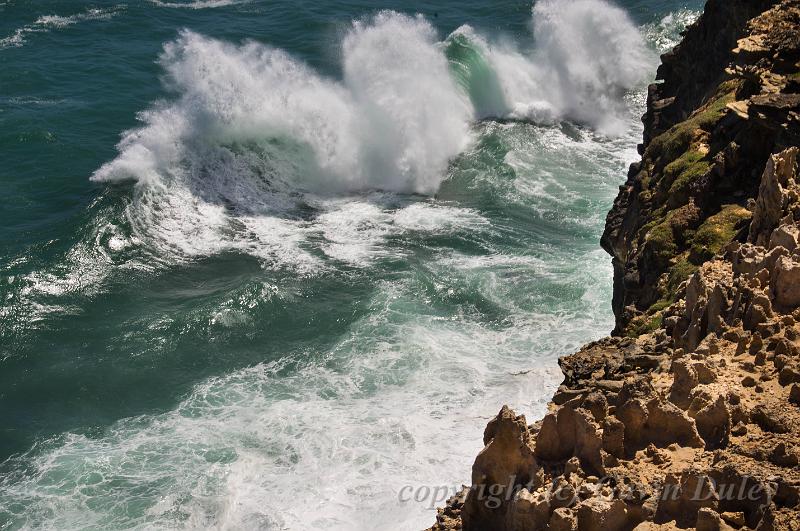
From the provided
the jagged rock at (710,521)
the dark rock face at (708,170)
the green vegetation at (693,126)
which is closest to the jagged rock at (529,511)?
the jagged rock at (710,521)

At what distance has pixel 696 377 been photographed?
1454cm

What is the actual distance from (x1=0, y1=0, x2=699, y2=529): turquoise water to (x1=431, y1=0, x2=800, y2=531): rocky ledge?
662 cm

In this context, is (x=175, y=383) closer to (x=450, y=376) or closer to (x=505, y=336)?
(x=450, y=376)

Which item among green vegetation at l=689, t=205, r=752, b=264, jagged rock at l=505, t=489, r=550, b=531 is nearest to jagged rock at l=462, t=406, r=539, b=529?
jagged rock at l=505, t=489, r=550, b=531

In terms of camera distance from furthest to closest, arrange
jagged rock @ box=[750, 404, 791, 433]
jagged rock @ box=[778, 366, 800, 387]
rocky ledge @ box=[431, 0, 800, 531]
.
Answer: jagged rock @ box=[778, 366, 800, 387] → jagged rock @ box=[750, 404, 791, 433] → rocky ledge @ box=[431, 0, 800, 531]

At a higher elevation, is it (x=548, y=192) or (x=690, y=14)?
(x=690, y=14)

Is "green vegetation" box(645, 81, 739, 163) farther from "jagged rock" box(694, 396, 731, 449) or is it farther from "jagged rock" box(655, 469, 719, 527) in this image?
"jagged rock" box(655, 469, 719, 527)

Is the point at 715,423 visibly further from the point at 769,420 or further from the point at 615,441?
the point at 615,441

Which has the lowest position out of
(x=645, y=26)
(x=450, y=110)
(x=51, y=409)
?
(x=51, y=409)

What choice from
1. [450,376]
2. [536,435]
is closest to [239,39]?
[450,376]

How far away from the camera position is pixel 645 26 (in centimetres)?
6275

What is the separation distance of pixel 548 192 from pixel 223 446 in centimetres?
2114

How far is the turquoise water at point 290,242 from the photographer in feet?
84.1

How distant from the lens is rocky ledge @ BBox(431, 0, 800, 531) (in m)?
12.3
